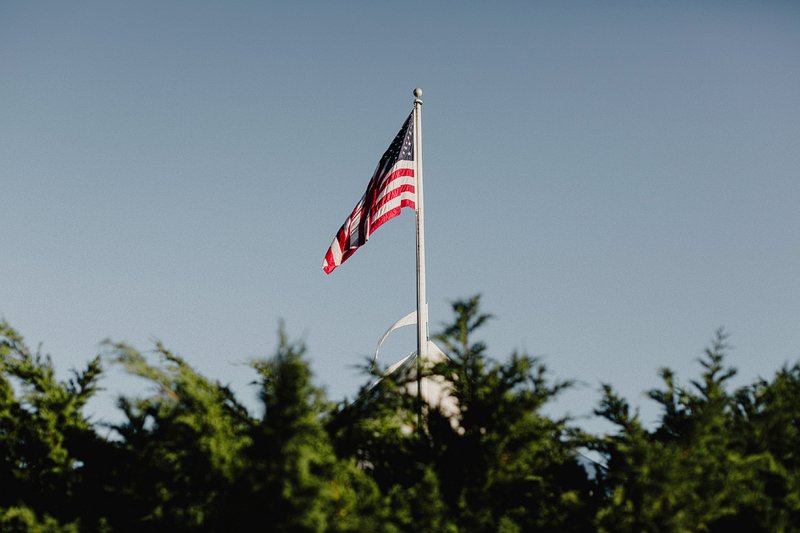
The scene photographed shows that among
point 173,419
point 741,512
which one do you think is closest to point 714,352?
point 741,512

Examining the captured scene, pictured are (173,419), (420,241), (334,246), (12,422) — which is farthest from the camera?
(334,246)

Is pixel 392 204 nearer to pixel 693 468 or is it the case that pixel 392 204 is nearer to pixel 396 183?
pixel 396 183

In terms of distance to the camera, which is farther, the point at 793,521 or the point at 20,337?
the point at 20,337

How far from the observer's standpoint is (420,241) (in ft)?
35.9

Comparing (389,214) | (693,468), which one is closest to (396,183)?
(389,214)

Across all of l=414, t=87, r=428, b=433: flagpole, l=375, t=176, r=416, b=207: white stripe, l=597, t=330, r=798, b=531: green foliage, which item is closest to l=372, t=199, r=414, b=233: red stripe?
l=414, t=87, r=428, b=433: flagpole

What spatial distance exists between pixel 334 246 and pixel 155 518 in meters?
6.29

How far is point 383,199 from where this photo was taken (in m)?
11.4

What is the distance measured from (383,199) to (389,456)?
529 centimetres

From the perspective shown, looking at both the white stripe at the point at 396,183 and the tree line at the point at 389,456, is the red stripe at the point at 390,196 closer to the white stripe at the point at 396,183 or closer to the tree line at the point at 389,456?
the white stripe at the point at 396,183

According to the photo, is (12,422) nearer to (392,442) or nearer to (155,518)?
(155,518)

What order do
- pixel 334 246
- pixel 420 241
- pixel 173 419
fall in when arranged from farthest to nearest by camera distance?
pixel 334 246, pixel 420 241, pixel 173 419

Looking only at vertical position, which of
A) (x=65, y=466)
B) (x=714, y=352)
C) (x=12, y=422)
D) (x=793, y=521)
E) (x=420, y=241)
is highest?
(x=420, y=241)

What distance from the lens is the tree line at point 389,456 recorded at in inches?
220
